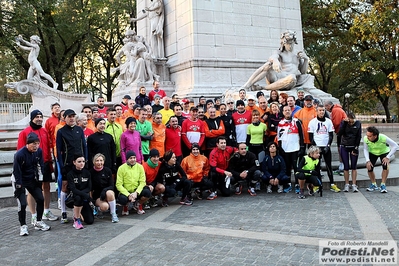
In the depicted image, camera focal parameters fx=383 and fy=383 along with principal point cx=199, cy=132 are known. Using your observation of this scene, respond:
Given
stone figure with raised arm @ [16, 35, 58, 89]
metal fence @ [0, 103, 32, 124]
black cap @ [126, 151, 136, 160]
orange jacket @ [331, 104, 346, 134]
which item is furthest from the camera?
metal fence @ [0, 103, 32, 124]

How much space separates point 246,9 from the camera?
49.1 ft

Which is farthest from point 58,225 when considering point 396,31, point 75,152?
point 396,31

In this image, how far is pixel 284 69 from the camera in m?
13.0

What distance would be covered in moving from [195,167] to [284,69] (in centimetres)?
655

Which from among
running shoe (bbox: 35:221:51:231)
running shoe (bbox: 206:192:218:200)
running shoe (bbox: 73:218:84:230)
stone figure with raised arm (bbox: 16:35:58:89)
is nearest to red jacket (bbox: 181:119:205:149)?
running shoe (bbox: 206:192:218:200)

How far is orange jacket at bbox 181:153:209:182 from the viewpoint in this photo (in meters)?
7.92

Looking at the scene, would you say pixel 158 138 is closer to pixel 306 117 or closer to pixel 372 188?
pixel 306 117

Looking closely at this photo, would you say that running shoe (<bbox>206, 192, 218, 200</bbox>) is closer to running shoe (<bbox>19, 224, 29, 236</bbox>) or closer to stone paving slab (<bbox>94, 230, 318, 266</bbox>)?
stone paving slab (<bbox>94, 230, 318, 266</bbox>)

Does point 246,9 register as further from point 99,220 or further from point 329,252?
point 329,252

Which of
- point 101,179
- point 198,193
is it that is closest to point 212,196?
point 198,193

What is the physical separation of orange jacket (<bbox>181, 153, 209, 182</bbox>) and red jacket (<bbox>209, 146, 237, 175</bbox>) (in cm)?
21

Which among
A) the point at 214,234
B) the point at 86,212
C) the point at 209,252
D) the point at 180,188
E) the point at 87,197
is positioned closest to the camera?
the point at 209,252

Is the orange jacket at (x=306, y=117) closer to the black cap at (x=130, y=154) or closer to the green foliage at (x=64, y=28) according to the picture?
the black cap at (x=130, y=154)

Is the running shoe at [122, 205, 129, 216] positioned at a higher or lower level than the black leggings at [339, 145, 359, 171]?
lower
